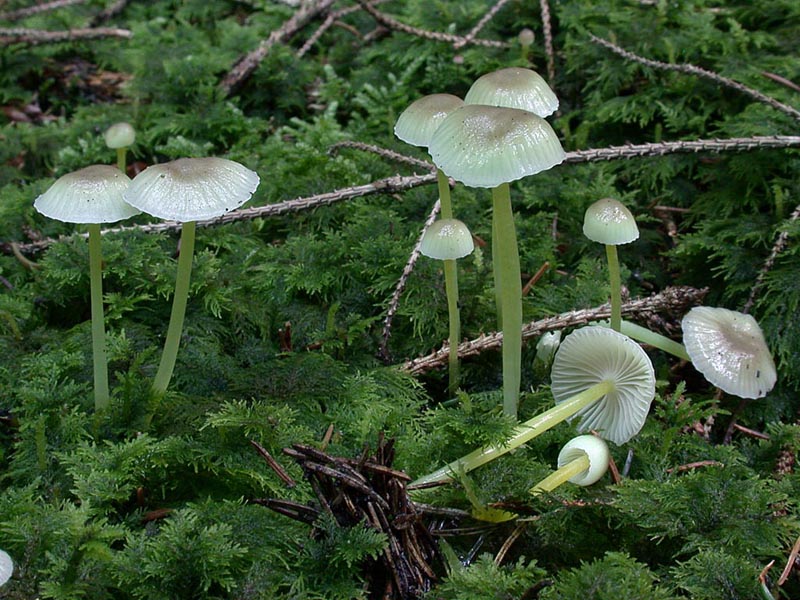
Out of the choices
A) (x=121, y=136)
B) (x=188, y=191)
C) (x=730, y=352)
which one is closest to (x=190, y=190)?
(x=188, y=191)

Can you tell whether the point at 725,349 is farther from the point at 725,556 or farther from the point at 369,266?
the point at 369,266

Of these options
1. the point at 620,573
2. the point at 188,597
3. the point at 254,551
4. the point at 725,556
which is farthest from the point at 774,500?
the point at 188,597

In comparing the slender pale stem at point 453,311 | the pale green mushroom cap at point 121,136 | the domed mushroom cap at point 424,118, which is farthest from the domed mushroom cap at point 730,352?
the pale green mushroom cap at point 121,136

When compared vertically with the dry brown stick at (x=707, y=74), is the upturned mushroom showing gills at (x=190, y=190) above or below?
below

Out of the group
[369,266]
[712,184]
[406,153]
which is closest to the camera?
[369,266]

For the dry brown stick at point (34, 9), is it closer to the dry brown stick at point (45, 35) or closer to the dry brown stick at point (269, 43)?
the dry brown stick at point (45, 35)

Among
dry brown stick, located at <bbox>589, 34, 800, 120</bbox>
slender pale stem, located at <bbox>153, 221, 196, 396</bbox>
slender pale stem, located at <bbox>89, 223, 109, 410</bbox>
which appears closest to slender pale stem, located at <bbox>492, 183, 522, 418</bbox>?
slender pale stem, located at <bbox>153, 221, 196, 396</bbox>

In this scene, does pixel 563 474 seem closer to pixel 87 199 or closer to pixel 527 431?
pixel 527 431
